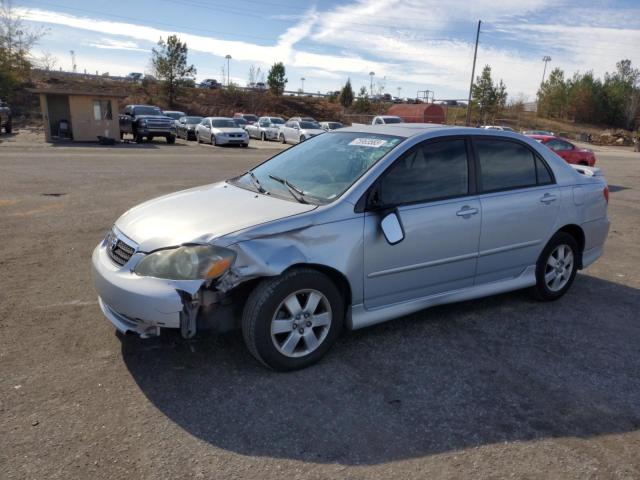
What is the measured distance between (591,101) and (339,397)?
8680 centimetres

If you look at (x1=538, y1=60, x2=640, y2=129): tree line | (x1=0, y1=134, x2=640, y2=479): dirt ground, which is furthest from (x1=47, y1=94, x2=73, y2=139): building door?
(x1=538, y1=60, x2=640, y2=129): tree line

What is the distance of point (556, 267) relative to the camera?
4.96 m

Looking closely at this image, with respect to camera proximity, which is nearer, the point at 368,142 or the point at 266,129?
the point at 368,142

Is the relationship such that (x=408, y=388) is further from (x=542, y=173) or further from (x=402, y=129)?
(x=542, y=173)

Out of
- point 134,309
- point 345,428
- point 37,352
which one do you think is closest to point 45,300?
point 37,352

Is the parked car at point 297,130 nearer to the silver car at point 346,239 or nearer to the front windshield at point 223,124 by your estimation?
the front windshield at point 223,124

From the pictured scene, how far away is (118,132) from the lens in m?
Result: 25.1

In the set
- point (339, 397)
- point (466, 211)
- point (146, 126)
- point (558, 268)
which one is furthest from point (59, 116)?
point (339, 397)

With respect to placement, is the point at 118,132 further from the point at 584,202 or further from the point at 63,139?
the point at 584,202

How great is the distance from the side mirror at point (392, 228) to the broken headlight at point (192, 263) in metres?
1.11

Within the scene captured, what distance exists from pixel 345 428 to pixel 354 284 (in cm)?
105

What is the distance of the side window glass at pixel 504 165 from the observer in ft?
14.6

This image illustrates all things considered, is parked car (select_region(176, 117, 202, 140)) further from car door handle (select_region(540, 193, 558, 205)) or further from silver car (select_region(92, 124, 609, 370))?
car door handle (select_region(540, 193, 558, 205))

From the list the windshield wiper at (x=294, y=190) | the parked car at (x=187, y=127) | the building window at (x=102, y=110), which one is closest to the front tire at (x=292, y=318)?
the windshield wiper at (x=294, y=190)
